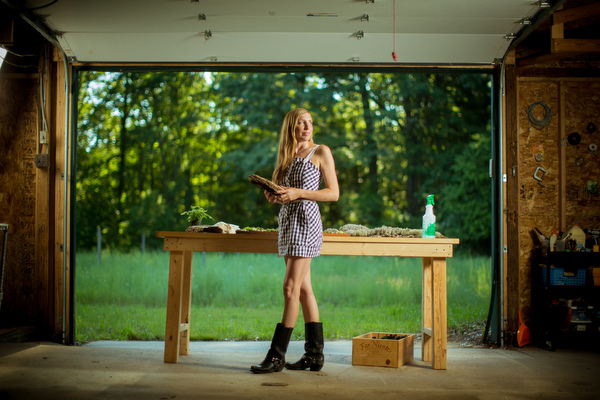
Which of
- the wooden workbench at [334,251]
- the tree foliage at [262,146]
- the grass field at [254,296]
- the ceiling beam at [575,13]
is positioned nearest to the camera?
the wooden workbench at [334,251]

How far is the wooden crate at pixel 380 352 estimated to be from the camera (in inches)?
164

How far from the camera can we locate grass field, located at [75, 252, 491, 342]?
615 centimetres

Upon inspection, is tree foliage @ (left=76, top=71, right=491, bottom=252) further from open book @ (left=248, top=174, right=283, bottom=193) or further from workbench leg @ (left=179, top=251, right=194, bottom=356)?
open book @ (left=248, top=174, right=283, bottom=193)

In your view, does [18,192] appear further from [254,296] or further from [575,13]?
[575,13]

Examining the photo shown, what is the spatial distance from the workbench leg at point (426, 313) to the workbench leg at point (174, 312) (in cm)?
190

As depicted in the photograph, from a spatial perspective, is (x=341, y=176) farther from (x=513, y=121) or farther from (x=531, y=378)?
(x=531, y=378)

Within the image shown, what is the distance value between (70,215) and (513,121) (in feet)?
13.5

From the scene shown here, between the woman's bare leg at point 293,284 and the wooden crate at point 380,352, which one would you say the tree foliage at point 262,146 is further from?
the woman's bare leg at point 293,284

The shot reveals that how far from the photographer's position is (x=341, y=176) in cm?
1357

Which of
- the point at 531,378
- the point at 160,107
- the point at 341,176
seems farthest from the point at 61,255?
the point at 160,107

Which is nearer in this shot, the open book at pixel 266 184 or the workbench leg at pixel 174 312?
the open book at pixel 266 184

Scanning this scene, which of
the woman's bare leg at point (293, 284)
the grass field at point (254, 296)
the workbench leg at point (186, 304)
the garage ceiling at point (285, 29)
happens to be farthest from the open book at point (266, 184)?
the grass field at point (254, 296)

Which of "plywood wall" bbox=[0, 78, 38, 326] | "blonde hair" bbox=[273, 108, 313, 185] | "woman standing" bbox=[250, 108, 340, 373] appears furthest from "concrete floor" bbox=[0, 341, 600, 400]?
"blonde hair" bbox=[273, 108, 313, 185]

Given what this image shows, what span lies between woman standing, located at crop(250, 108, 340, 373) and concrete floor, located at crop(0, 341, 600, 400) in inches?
6.6
